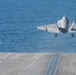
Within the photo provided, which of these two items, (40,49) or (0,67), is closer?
(0,67)

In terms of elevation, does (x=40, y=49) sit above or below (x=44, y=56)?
below

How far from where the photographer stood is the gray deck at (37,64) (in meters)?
106

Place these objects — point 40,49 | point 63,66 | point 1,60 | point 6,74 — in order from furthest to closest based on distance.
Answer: point 40,49 < point 1,60 < point 63,66 < point 6,74

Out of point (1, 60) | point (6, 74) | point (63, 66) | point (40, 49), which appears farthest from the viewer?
point (40, 49)

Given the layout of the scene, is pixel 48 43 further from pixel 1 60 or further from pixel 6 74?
pixel 6 74

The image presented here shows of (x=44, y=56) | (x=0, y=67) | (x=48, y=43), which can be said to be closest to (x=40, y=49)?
(x=48, y=43)

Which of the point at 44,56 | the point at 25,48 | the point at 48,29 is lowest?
the point at 25,48

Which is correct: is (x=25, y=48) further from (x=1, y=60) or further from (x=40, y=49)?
(x=1, y=60)

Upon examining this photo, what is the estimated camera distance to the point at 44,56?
12256 cm

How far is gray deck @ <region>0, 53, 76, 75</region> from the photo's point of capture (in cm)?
10638

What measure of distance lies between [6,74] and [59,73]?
12758 mm

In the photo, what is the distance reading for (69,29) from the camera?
379ft

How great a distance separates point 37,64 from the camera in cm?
11388

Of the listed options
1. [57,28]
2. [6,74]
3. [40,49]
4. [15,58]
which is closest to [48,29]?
[57,28]
